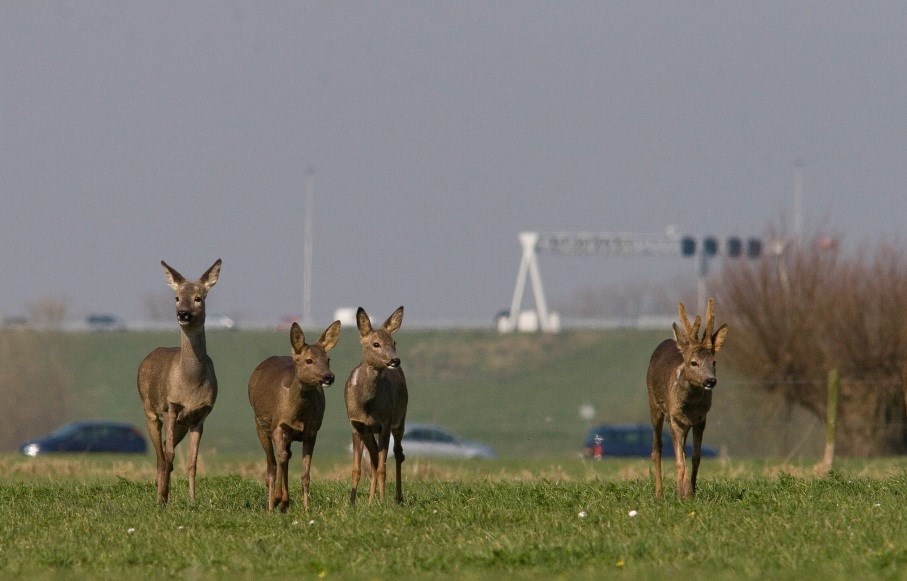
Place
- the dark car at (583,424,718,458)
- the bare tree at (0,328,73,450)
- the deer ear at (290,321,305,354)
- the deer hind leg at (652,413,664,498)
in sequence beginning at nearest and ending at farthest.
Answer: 1. the deer ear at (290,321,305,354)
2. the deer hind leg at (652,413,664,498)
3. the dark car at (583,424,718,458)
4. the bare tree at (0,328,73,450)

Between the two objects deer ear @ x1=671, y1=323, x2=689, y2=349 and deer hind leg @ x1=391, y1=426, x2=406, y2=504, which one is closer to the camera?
deer ear @ x1=671, y1=323, x2=689, y2=349

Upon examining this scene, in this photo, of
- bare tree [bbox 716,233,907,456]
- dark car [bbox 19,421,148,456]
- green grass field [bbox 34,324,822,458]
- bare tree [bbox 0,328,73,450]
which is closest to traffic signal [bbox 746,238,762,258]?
bare tree [bbox 716,233,907,456]

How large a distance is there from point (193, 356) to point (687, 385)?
16.2 ft

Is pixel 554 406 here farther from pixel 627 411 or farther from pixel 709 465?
pixel 709 465

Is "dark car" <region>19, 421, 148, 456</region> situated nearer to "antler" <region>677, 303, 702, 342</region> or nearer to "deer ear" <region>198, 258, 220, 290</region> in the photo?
"deer ear" <region>198, 258, 220, 290</region>

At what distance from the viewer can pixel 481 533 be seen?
13.8 m

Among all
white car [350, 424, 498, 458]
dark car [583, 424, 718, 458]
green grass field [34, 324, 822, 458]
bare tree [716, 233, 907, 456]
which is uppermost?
bare tree [716, 233, 907, 456]

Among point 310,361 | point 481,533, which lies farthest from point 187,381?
point 481,533

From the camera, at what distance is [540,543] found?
12.9m

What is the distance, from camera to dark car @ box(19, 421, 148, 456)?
45781mm

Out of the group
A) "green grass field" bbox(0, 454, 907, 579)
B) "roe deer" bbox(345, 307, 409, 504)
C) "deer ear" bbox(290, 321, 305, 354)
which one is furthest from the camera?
"roe deer" bbox(345, 307, 409, 504)

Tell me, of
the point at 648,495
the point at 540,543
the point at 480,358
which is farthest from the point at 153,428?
the point at 480,358

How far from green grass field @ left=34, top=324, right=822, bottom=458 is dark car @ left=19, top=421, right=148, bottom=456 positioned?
6.59 metres

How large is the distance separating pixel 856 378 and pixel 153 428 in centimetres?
2914
